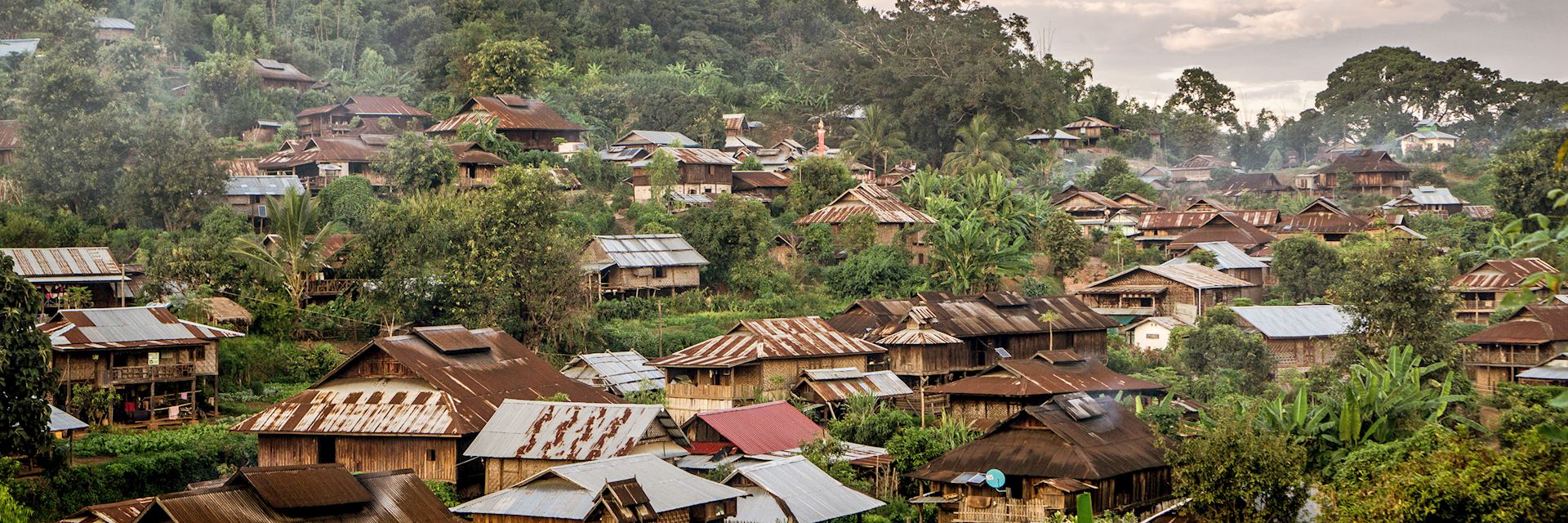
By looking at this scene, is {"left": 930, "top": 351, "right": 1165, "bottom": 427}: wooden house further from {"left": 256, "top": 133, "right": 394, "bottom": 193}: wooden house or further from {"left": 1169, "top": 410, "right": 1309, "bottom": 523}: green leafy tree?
{"left": 256, "top": 133, "right": 394, "bottom": 193}: wooden house

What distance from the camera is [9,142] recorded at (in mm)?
47562

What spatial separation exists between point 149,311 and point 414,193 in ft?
46.1

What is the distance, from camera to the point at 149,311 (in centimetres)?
3102

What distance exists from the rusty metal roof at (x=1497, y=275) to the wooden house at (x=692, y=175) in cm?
2298

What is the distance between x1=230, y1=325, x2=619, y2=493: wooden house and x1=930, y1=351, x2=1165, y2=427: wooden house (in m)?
7.89

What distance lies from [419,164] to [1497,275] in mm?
32396

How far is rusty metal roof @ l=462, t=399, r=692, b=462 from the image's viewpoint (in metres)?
25.7

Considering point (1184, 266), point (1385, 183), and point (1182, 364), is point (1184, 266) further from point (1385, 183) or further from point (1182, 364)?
point (1385, 183)

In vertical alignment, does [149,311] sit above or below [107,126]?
below

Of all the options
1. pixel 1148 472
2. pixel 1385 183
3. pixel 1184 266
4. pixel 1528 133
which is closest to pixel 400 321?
pixel 1148 472

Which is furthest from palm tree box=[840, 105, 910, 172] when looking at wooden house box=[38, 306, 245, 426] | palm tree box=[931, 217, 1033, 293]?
wooden house box=[38, 306, 245, 426]

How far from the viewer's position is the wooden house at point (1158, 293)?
4544 cm

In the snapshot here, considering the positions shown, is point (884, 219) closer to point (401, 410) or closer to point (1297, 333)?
point (1297, 333)

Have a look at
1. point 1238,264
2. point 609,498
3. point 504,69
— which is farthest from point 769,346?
point 504,69
